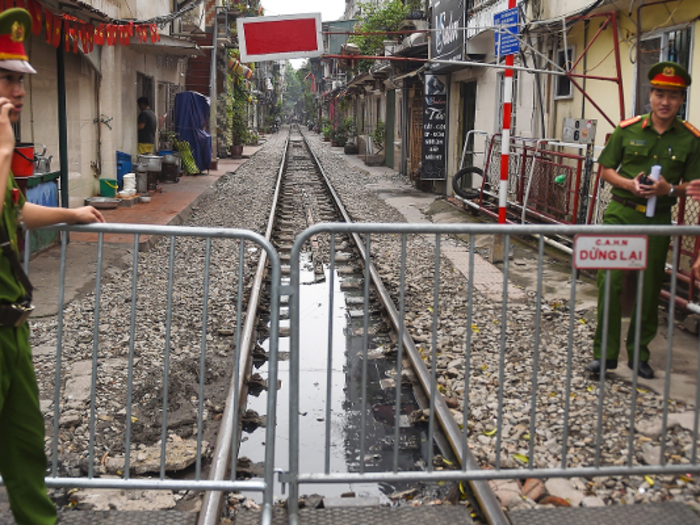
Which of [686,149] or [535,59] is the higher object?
[535,59]

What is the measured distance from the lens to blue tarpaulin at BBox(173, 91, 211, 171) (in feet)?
72.8

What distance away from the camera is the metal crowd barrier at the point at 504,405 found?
351cm

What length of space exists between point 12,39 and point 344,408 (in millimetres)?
3368

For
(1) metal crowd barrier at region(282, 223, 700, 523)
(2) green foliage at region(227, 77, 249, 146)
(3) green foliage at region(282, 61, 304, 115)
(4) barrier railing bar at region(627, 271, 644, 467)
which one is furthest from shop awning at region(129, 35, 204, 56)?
(3) green foliage at region(282, 61, 304, 115)

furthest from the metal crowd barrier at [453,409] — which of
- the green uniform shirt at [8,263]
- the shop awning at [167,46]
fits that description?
the shop awning at [167,46]

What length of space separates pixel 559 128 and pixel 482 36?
11.4 feet

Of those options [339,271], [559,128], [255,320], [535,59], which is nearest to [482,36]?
[535,59]

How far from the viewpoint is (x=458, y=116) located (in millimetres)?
18219

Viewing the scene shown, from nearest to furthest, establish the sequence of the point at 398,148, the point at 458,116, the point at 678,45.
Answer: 1. the point at 678,45
2. the point at 458,116
3. the point at 398,148

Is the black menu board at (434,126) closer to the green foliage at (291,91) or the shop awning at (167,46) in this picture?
the shop awning at (167,46)

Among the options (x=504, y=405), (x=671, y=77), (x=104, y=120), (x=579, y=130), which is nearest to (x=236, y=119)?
(x=104, y=120)

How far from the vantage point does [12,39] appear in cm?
265

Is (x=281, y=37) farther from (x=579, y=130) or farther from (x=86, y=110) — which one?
(x=86, y=110)

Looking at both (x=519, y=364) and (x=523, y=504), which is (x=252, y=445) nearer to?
(x=523, y=504)
